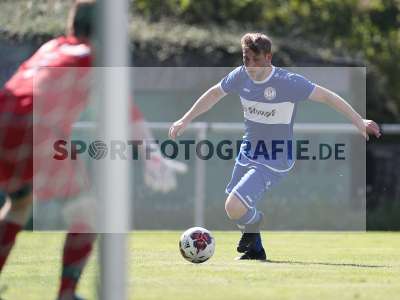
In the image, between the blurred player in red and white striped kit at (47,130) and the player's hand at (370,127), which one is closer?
the blurred player in red and white striped kit at (47,130)

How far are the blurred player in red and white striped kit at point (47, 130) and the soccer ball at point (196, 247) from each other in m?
2.47

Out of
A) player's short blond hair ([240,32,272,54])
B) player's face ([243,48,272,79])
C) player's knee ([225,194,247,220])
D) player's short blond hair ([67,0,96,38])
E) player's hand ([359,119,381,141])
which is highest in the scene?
player's short blond hair ([240,32,272,54])

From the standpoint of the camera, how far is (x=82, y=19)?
18.8 feet

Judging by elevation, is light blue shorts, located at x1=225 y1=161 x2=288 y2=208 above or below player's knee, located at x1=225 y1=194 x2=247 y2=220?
above

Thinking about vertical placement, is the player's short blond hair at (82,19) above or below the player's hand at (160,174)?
above

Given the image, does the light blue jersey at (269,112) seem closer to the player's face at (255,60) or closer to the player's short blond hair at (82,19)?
the player's face at (255,60)

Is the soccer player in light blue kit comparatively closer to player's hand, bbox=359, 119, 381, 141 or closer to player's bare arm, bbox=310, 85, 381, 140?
player's bare arm, bbox=310, 85, 381, 140

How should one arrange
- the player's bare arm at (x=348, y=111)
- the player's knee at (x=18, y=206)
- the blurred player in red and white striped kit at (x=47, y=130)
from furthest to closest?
the player's bare arm at (x=348, y=111) < the player's knee at (x=18, y=206) < the blurred player in red and white striped kit at (x=47, y=130)

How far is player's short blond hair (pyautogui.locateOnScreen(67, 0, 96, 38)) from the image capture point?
18.4 feet

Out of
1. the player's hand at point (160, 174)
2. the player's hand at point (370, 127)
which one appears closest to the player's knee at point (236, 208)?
the player's hand at point (370, 127)

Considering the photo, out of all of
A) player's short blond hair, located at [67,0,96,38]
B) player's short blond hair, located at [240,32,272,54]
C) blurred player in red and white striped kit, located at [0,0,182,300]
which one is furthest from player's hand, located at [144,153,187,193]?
player's short blond hair, located at [240,32,272,54]

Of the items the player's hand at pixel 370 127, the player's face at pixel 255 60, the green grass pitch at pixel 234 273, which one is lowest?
the green grass pitch at pixel 234 273

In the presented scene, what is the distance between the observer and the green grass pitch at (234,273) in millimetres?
6527

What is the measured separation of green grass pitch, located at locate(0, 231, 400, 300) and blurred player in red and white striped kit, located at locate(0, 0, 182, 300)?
0.31m
